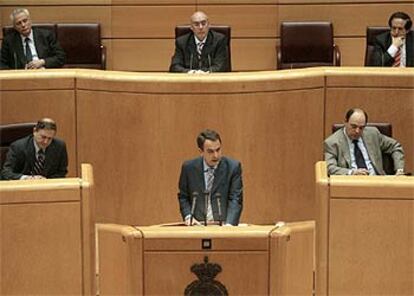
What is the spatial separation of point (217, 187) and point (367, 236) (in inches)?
43.3

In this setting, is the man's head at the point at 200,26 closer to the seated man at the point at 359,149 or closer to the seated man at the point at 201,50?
the seated man at the point at 201,50

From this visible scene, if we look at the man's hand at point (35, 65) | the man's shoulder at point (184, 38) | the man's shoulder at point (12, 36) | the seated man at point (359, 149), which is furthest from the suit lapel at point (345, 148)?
the man's shoulder at point (12, 36)

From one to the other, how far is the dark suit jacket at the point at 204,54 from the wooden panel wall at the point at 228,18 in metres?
1.22

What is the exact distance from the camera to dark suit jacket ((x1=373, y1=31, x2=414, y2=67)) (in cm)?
710

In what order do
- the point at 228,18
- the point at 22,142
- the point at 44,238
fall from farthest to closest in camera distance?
the point at 228,18
the point at 22,142
the point at 44,238

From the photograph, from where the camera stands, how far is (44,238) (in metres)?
4.78

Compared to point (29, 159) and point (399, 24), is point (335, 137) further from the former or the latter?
point (29, 159)

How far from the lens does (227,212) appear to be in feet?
18.4

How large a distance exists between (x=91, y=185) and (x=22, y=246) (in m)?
0.43

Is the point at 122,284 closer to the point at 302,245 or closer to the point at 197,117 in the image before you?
the point at 302,245

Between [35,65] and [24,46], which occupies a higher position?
[24,46]

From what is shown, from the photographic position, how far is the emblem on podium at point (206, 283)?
4672 millimetres

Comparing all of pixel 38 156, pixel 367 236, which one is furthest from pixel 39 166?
pixel 367 236

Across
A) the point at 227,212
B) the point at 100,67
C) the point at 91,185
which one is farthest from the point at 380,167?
the point at 100,67
